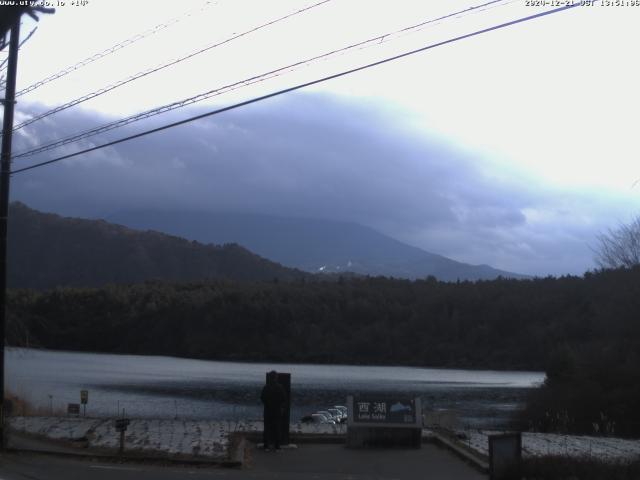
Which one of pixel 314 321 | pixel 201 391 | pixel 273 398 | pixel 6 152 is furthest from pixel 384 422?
pixel 314 321

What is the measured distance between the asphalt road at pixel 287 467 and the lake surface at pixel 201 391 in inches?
691

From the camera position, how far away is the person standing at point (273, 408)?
17.3 m

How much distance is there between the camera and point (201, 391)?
206 feet

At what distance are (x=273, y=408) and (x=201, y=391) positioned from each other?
154 feet

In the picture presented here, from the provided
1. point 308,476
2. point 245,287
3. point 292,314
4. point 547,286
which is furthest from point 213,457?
point 245,287

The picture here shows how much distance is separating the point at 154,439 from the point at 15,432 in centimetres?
408

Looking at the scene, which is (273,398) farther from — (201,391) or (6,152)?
(201,391)

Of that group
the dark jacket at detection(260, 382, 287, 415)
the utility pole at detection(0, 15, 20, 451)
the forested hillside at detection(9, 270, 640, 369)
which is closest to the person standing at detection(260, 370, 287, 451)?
the dark jacket at detection(260, 382, 287, 415)

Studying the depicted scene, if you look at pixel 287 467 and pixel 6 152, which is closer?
pixel 287 467

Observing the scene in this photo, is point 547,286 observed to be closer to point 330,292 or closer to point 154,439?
point 330,292

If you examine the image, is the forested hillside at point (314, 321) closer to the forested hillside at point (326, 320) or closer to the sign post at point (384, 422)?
the forested hillside at point (326, 320)

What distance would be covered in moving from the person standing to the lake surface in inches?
669

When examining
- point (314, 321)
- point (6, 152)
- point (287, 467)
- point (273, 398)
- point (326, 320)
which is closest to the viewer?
point (287, 467)

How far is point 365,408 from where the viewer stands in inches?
708
